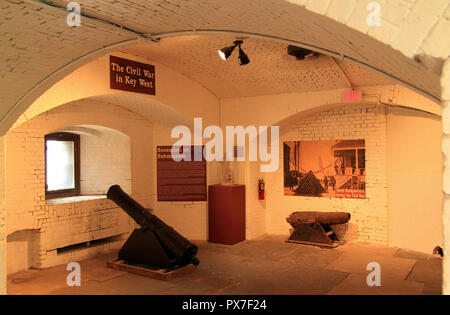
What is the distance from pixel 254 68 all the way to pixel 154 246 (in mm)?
3581

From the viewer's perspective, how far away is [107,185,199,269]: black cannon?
5.91 metres

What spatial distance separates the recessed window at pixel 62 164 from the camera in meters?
7.46

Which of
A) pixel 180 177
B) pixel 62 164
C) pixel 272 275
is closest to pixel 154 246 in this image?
pixel 272 275

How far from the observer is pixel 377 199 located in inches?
306

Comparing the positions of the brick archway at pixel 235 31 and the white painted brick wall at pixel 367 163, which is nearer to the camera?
the brick archway at pixel 235 31

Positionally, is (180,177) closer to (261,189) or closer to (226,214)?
(226,214)

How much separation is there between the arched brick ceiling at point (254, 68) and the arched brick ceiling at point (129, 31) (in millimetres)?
2279

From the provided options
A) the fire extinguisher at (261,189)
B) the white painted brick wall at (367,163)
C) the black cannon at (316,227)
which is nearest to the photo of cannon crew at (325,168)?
the white painted brick wall at (367,163)

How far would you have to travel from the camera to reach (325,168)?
833cm

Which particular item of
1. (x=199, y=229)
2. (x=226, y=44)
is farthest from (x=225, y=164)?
(x=226, y=44)

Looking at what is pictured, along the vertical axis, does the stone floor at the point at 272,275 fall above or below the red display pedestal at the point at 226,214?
below

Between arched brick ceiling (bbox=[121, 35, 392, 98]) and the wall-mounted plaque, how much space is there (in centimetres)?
168

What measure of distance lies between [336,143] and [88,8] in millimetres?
6150

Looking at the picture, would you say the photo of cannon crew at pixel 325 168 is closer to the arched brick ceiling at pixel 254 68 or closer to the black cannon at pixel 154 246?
the arched brick ceiling at pixel 254 68
